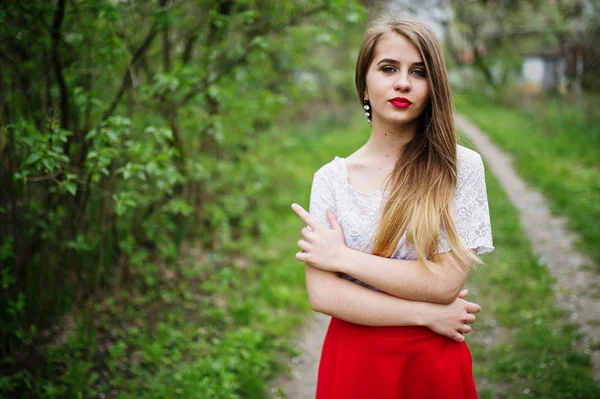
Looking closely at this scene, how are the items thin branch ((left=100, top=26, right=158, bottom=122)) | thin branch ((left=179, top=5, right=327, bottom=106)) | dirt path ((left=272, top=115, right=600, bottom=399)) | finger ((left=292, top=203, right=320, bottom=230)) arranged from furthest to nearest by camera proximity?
1. thin branch ((left=179, top=5, right=327, bottom=106))
2. dirt path ((left=272, top=115, right=600, bottom=399))
3. thin branch ((left=100, top=26, right=158, bottom=122))
4. finger ((left=292, top=203, right=320, bottom=230))

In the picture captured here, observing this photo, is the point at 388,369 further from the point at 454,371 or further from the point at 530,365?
the point at 530,365

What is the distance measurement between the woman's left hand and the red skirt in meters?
0.27

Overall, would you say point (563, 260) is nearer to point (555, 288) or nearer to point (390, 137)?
point (555, 288)

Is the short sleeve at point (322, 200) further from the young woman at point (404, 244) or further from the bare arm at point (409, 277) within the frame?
the bare arm at point (409, 277)

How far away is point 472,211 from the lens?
5.37 ft

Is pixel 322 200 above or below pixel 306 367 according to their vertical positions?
above

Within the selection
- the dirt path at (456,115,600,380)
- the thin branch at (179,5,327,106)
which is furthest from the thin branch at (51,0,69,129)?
the dirt path at (456,115,600,380)

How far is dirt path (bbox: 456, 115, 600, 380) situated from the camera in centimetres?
393

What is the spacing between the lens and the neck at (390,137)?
1763mm

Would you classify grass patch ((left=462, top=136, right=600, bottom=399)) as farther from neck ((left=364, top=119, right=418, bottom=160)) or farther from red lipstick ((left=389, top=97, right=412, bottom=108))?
red lipstick ((left=389, top=97, right=412, bottom=108))

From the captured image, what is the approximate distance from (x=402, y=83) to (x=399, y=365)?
0.98 m

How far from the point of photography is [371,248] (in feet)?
5.58

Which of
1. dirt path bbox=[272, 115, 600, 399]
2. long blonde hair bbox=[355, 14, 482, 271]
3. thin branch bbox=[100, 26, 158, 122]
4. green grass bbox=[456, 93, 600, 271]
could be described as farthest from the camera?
green grass bbox=[456, 93, 600, 271]

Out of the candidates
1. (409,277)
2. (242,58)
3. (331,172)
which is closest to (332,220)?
(331,172)
